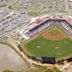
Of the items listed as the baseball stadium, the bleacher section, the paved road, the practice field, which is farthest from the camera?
the bleacher section

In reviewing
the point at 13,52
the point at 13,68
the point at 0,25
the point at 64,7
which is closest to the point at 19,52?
the point at 13,52

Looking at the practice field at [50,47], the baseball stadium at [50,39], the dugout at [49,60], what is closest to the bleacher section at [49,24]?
the baseball stadium at [50,39]

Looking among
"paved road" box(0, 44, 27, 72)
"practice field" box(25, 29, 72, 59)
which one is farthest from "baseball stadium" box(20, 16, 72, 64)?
"paved road" box(0, 44, 27, 72)

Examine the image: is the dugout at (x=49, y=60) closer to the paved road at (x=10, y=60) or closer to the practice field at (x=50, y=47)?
the practice field at (x=50, y=47)

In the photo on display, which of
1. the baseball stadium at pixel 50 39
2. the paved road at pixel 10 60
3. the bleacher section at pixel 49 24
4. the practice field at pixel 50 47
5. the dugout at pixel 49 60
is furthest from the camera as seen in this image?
the bleacher section at pixel 49 24

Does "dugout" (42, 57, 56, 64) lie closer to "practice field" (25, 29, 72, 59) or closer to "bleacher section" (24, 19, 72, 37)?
"practice field" (25, 29, 72, 59)

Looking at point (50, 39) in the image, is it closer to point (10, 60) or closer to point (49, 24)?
point (49, 24)

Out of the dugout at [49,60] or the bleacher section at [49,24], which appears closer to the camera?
the dugout at [49,60]
